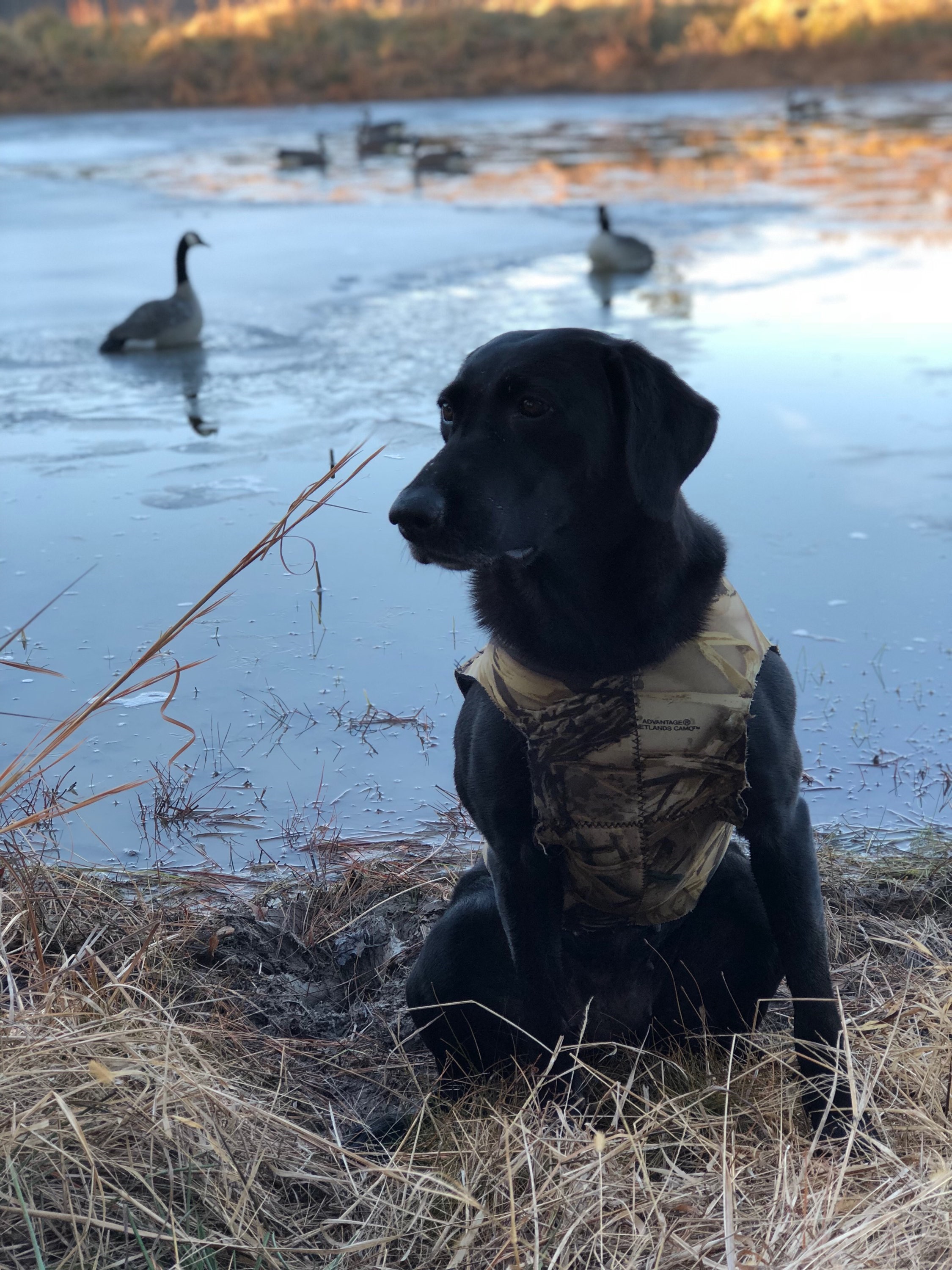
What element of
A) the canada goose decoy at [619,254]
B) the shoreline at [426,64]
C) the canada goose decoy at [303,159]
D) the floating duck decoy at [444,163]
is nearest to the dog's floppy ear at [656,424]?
the canada goose decoy at [619,254]

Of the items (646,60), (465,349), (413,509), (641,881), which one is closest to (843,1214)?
(641,881)

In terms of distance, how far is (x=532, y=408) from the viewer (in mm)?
2195

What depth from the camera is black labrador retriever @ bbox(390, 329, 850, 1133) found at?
214 cm

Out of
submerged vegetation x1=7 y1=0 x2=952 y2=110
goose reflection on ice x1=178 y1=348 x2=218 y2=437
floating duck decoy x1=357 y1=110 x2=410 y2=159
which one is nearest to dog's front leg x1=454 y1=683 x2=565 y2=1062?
goose reflection on ice x1=178 y1=348 x2=218 y2=437

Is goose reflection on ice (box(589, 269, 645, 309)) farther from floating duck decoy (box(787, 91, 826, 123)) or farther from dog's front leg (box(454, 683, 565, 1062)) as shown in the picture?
floating duck decoy (box(787, 91, 826, 123))

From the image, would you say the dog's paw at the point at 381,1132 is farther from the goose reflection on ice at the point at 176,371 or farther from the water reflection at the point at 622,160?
the water reflection at the point at 622,160

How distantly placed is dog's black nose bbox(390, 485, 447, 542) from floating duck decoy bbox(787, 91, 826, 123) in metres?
22.4

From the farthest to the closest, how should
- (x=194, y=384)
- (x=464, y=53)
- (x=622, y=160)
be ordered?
(x=464, y=53), (x=622, y=160), (x=194, y=384)

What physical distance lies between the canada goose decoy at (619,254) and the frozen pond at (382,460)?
174mm

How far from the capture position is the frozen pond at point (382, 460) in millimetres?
3639

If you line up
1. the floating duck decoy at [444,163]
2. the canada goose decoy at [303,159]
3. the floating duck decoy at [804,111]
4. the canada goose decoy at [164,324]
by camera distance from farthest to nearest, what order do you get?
1. the floating duck decoy at [804,111]
2. the canada goose decoy at [303,159]
3. the floating duck decoy at [444,163]
4. the canada goose decoy at [164,324]

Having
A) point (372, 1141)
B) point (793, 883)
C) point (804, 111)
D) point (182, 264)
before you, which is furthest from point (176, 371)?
point (804, 111)

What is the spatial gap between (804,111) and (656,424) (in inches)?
919

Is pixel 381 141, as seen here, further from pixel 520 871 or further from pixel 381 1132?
pixel 381 1132
